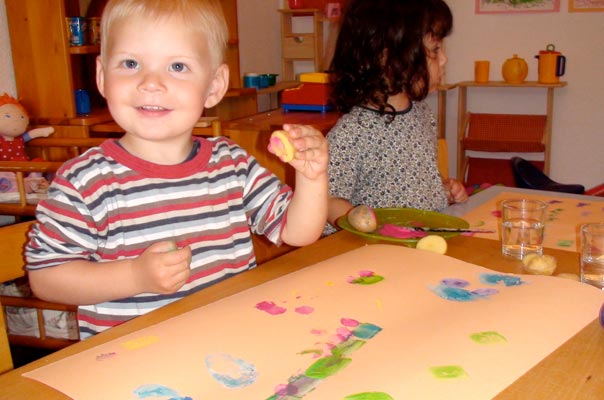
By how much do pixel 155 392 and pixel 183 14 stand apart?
52 cm

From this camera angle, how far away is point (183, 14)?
853 millimetres

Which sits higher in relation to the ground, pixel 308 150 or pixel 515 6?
pixel 515 6

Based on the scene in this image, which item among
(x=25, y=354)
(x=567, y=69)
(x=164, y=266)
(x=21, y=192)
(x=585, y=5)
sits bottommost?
(x=25, y=354)

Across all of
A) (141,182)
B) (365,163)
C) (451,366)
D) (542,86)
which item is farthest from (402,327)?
(542,86)

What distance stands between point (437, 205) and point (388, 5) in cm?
47

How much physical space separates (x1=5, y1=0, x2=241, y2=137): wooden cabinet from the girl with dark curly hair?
1108 mm

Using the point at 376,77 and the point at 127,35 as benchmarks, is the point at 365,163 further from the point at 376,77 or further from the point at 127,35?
the point at 127,35

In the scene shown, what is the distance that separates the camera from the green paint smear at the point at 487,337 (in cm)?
62

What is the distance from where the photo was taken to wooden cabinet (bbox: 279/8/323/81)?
3.93 meters

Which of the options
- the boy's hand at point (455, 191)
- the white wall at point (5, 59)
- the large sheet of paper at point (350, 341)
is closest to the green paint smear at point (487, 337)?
the large sheet of paper at point (350, 341)

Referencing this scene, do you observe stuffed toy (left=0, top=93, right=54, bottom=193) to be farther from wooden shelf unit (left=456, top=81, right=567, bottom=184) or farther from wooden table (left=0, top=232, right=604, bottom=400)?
wooden shelf unit (left=456, top=81, right=567, bottom=184)

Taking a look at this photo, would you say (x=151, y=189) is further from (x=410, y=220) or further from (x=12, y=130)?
(x=12, y=130)

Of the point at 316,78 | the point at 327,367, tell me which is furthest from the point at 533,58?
the point at 327,367

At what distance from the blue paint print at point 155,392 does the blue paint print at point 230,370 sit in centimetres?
4
